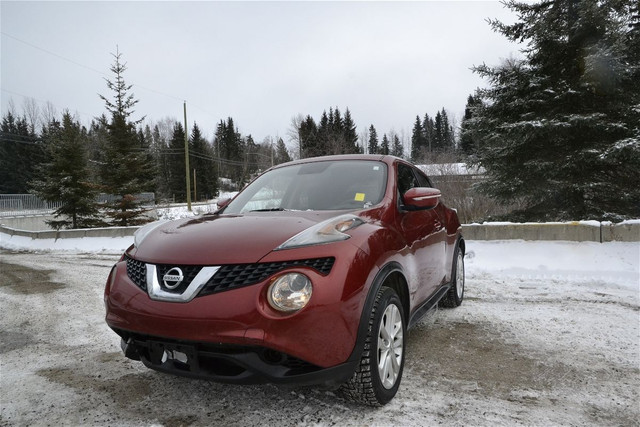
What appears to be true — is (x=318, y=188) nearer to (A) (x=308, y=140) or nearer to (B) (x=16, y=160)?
(A) (x=308, y=140)

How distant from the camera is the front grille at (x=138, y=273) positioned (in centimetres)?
237

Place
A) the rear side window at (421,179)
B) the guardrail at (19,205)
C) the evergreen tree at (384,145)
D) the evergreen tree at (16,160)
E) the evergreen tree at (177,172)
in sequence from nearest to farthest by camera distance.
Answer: the rear side window at (421,179) < the guardrail at (19,205) < the evergreen tree at (16,160) < the evergreen tree at (177,172) < the evergreen tree at (384,145)

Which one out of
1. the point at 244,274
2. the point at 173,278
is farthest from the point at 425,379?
the point at 173,278

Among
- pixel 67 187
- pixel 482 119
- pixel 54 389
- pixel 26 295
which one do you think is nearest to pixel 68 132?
pixel 67 187

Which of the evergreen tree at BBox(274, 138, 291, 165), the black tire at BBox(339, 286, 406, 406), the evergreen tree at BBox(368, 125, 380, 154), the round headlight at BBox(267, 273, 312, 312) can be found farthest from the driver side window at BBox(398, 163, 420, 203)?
the evergreen tree at BBox(368, 125, 380, 154)

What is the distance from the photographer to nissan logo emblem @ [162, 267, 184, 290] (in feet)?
7.18

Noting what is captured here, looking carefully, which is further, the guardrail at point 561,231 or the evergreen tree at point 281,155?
the evergreen tree at point 281,155

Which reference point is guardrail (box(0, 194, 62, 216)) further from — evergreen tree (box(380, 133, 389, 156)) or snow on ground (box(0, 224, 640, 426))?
evergreen tree (box(380, 133, 389, 156))

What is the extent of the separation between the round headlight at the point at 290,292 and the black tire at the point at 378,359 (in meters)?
0.48

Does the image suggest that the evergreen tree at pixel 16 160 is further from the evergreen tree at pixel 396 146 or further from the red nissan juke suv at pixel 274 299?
the evergreen tree at pixel 396 146

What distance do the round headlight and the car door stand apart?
3.76ft

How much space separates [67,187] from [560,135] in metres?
21.2

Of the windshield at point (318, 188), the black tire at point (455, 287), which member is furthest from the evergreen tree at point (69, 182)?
the black tire at point (455, 287)

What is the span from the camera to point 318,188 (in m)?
3.42
